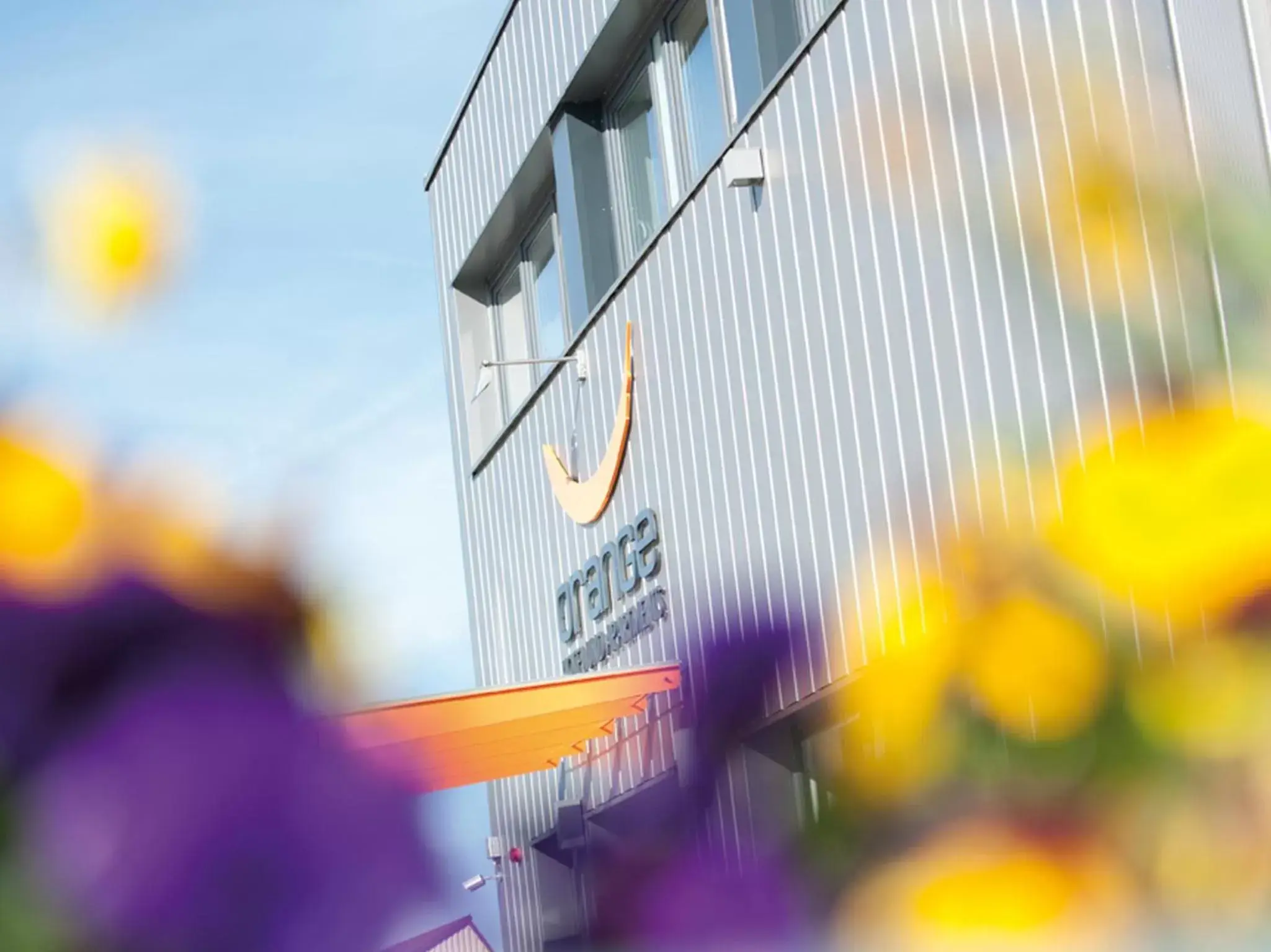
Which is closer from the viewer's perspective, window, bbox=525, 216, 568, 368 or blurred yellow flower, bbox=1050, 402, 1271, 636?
blurred yellow flower, bbox=1050, 402, 1271, 636

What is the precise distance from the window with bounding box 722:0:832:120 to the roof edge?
3015 mm

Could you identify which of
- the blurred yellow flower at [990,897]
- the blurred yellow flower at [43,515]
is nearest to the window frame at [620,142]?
the blurred yellow flower at [990,897]

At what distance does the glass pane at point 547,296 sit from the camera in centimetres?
1003

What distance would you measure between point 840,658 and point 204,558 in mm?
2799

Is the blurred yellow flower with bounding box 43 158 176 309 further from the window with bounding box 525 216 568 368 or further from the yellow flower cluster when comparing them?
the window with bounding box 525 216 568 368

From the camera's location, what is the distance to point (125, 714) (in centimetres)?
394

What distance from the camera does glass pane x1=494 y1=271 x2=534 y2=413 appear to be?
1086 centimetres

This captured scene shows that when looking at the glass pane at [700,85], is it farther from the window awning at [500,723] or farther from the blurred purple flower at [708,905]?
the blurred purple flower at [708,905]

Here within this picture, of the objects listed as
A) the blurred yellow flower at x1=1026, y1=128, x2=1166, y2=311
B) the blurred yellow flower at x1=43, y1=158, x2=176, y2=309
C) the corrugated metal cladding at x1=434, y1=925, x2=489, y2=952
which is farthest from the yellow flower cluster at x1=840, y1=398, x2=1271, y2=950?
the corrugated metal cladding at x1=434, y1=925, x2=489, y2=952

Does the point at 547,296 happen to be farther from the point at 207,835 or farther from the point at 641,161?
the point at 207,835

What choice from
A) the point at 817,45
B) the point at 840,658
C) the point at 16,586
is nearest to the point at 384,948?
the point at 16,586

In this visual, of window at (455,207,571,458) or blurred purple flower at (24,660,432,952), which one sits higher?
window at (455,207,571,458)

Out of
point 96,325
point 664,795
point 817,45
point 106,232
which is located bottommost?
point 664,795

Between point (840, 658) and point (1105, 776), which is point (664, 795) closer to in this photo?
point (840, 658)
